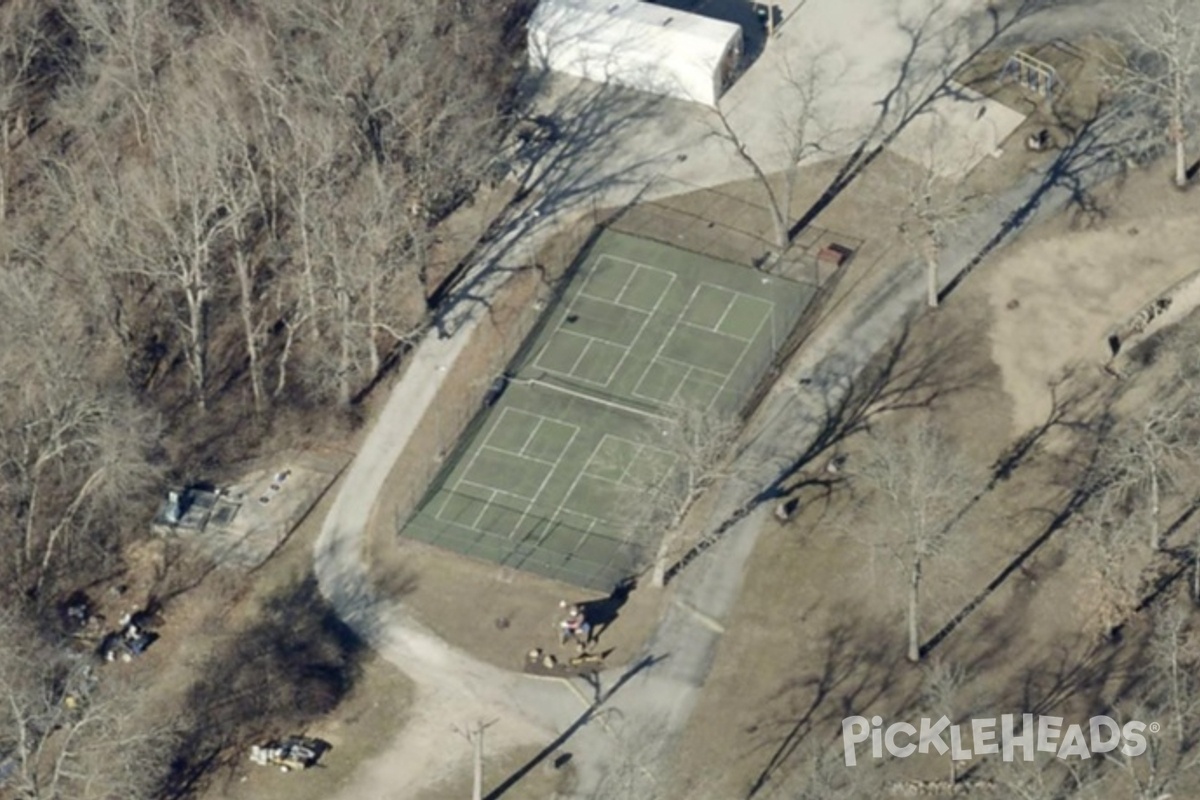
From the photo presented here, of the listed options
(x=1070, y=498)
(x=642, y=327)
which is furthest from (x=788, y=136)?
(x=1070, y=498)

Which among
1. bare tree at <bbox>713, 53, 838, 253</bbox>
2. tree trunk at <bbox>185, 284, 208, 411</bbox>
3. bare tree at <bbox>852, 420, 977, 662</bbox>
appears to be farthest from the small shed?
bare tree at <bbox>852, 420, 977, 662</bbox>

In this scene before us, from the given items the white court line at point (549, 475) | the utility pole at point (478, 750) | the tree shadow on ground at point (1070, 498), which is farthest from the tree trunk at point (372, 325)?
the tree shadow on ground at point (1070, 498)

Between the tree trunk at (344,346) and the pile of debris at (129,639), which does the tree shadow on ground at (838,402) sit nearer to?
the tree trunk at (344,346)

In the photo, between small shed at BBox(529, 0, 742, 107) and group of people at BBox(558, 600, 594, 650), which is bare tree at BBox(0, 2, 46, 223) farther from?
group of people at BBox(558, 600, 594, 650)

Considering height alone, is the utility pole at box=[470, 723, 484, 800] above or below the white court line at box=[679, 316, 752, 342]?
below

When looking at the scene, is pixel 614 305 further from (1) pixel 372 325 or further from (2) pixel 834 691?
(2) pixel 834 691

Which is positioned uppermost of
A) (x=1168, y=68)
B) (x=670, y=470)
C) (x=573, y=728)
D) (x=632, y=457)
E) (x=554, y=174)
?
(x=1168, y=68)
